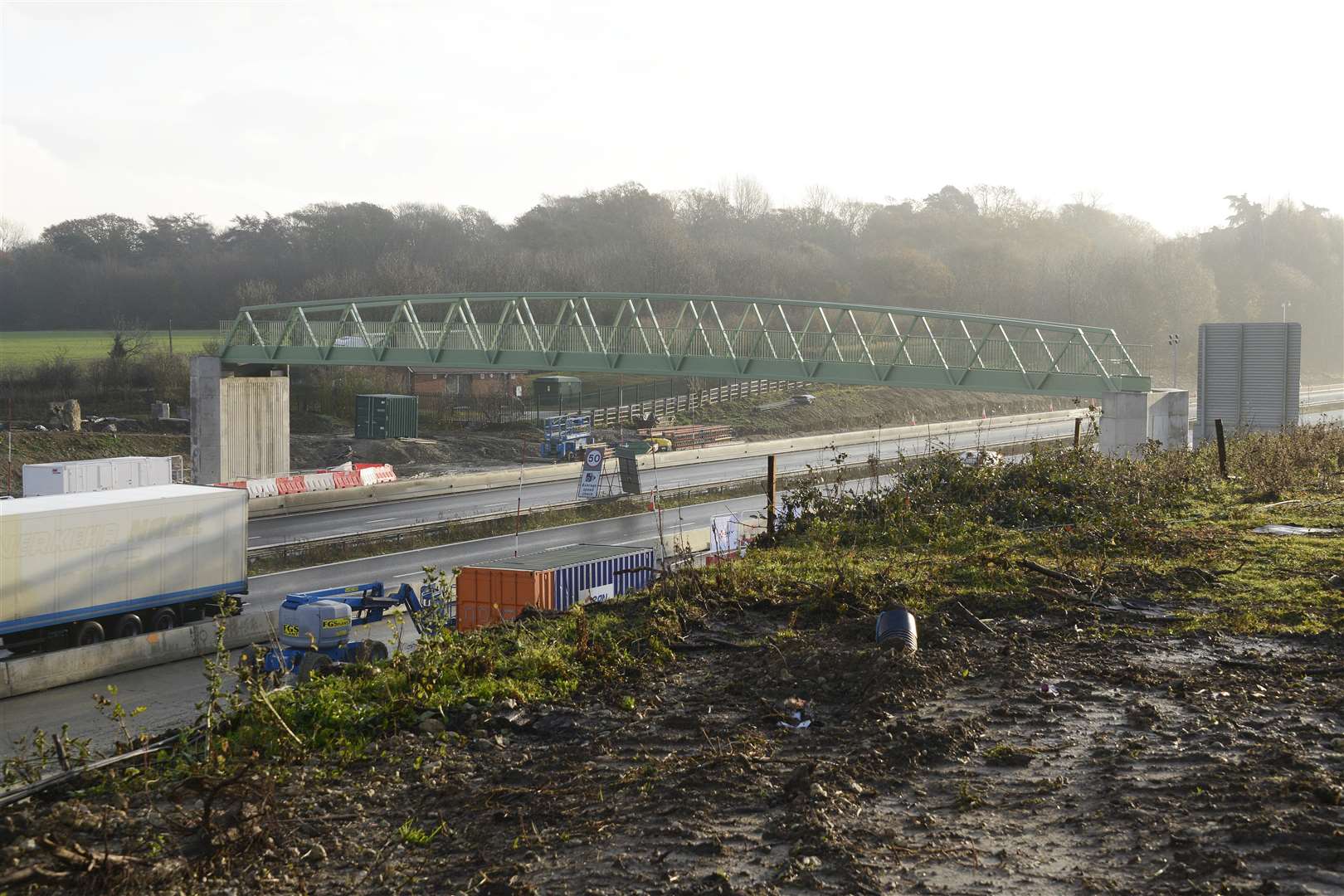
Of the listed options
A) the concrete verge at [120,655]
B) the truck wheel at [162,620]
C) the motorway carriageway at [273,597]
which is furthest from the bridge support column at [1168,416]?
the truck wheel at [162,620]

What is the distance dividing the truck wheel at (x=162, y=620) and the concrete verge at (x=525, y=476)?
1967cm

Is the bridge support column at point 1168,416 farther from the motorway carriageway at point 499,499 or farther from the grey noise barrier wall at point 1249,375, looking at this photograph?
the motorway carriageway at point 499,499

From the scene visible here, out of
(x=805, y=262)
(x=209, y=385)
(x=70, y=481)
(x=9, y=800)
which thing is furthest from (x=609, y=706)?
(x=805, y=262)

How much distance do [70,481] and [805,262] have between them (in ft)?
334

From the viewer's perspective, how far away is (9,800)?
7523 mm

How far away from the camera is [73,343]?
99.3m

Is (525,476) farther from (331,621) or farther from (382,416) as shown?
(331,621)

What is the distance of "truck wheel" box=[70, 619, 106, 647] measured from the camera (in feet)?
74.4

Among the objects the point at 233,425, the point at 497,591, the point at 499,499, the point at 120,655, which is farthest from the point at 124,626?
the point at 233,425

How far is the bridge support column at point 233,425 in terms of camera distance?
54250 millimetres

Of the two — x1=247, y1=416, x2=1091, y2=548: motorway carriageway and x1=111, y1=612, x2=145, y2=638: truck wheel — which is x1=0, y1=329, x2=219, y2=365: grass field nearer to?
x1=247, y1=416, x2=1091, y2=548: motorway carriageway

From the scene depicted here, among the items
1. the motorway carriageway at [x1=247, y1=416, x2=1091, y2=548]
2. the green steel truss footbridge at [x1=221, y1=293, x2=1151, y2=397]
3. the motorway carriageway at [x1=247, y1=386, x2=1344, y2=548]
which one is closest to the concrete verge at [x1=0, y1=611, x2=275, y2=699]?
the motorway carriageway at [x1=247, y1=416, x2=1091, y2=548]

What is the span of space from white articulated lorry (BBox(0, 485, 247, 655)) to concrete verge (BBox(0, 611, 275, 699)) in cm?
72

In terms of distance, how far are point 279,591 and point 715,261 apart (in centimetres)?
9828
